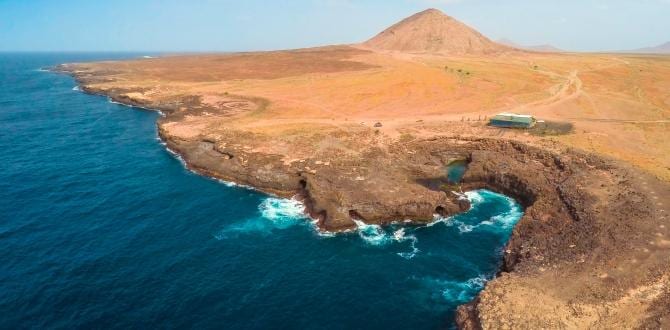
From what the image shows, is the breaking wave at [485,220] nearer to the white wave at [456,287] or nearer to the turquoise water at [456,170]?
the turquoise water at [456,170]

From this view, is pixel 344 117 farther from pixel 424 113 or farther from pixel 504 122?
pixel 504 122

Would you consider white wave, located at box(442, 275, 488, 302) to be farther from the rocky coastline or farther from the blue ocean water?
the rocky coastline

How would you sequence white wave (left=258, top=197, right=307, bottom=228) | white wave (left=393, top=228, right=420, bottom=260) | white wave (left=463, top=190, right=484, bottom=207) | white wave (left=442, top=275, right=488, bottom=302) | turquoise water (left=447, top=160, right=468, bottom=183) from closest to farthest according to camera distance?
white wave (left=442, top=275, right=488, bottom=302) < white wave (left=393, top=228, right=420, bottom=260) < white wave (left=258, top=197, right=307, bottom=228) < white wave (left=463, top=190, right=484, bottom=207) < turquoise water (left=447, top=160, right=468, bottom=183)

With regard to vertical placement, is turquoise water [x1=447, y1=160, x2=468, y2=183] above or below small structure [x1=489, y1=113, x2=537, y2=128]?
below

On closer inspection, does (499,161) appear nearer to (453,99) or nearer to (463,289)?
(463,289)

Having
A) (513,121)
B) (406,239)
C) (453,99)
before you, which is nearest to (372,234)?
(406,239)

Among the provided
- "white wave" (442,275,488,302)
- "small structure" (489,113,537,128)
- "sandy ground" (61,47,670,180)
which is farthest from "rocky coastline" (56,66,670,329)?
"small structure" (489,113,537,128)
